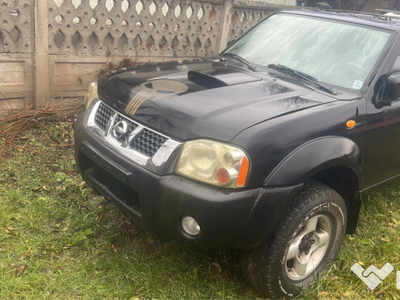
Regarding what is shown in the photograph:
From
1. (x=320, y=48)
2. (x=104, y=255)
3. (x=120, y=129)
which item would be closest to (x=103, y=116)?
(x=120, y=129)

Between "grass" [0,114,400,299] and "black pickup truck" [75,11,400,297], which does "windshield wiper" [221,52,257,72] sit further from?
"grass" [0,114,400,299]

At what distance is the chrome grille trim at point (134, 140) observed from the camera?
2.38 meters

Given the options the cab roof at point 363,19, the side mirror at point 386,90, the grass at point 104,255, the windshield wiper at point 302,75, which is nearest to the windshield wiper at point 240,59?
the windshield wiper at point 302,75

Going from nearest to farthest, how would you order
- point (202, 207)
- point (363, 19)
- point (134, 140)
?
point (202, 207) < point (134, 140) < point (363, 19)

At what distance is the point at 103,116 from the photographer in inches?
116

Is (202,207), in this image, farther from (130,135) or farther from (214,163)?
(130,135)

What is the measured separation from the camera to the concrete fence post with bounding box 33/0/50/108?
180 inches

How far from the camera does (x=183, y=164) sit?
2.33 m

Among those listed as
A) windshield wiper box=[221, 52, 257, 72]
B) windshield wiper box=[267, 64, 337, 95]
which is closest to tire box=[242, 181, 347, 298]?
windshield wiper box=[267, 64, 337, 95]

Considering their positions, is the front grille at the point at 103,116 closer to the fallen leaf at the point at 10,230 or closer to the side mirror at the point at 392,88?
the fallen leaf at the point at 10,230

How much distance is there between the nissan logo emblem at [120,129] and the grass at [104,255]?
0.81 meters

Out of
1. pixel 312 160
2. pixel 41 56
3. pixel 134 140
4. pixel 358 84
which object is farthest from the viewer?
pixel 41 56

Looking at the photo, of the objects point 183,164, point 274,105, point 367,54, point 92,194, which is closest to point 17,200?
point 92,194

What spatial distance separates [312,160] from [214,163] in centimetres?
60
